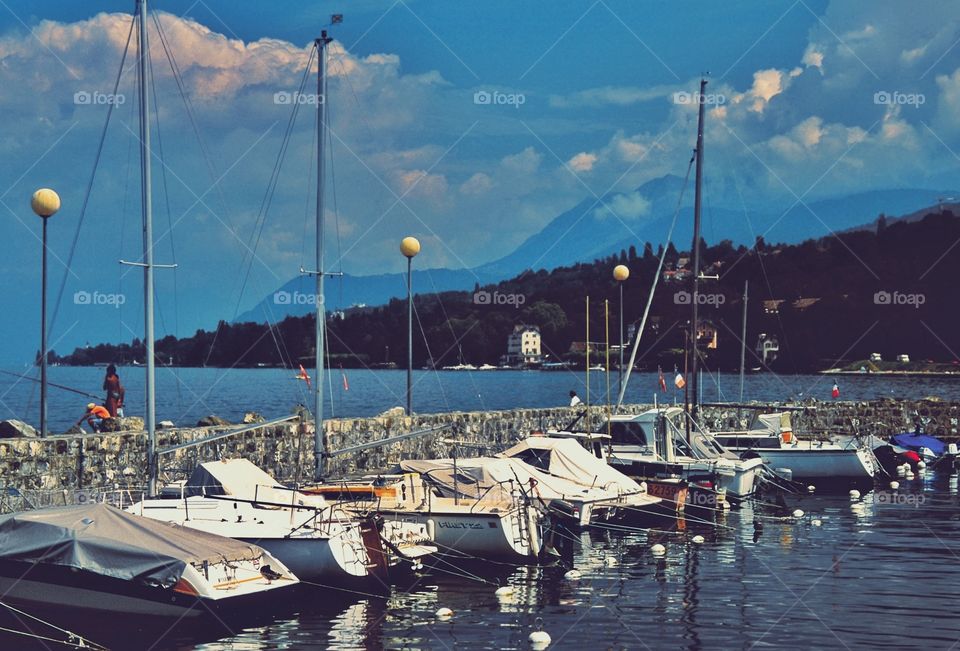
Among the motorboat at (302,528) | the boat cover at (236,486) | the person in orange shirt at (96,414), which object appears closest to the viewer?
the motorboat at (302,528)

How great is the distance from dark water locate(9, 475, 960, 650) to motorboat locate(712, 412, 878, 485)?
12325 millimetres

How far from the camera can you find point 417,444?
131 feet

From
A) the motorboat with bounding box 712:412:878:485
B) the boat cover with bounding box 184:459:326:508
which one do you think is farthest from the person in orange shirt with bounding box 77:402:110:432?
the motorboat with bounding box 712:412:878:485

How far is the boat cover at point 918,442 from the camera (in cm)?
5312

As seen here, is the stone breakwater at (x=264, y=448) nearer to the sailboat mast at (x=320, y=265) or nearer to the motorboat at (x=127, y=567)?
the sailboat mast at (x=320, y=265)

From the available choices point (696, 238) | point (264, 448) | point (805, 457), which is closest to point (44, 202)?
point (264, 448)

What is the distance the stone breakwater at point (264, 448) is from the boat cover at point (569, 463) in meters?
1.54

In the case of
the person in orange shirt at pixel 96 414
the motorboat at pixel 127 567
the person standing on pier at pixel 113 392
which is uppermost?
the person standing on pier at pixel 113 392

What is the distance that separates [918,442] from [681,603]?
114ft

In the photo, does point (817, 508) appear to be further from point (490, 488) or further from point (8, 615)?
point (8, 615)

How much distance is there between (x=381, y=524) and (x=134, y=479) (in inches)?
354

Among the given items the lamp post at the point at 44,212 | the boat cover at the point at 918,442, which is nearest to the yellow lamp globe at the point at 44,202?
the lamp post at the point at 44,212

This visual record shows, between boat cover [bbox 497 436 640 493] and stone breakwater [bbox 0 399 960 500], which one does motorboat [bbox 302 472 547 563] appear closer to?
boat cover [bbox 497 436 640 493]

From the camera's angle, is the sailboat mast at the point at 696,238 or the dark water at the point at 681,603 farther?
the sailboat mast at the point at 696,238
